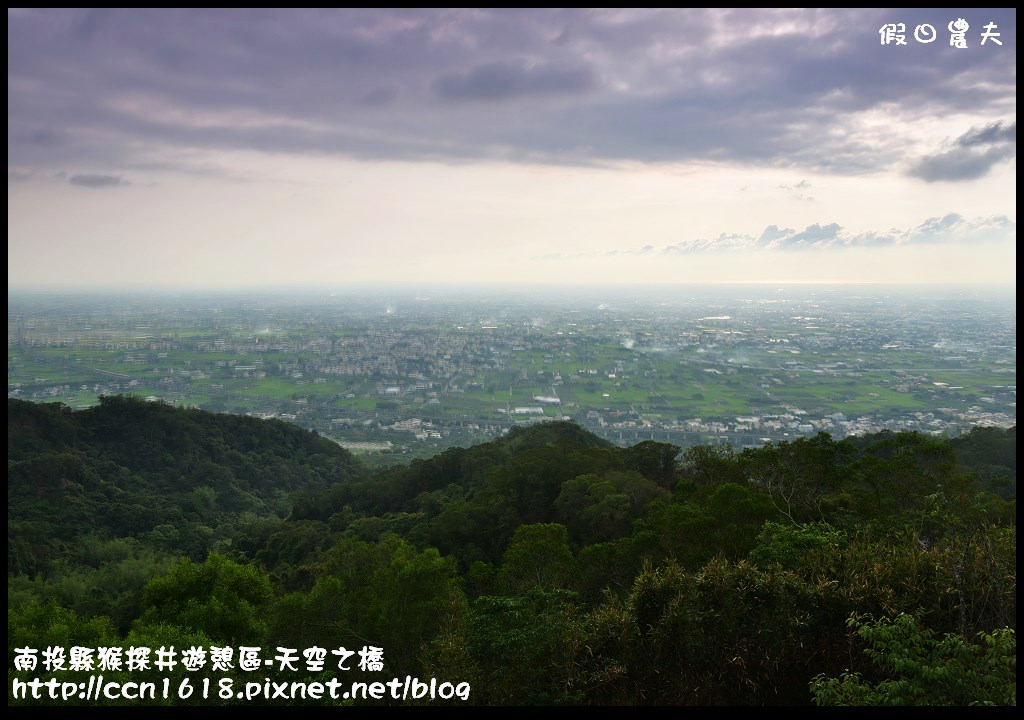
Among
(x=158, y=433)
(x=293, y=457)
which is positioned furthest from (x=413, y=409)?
(x=158, y=433)

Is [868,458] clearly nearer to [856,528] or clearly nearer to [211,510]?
[856,528]

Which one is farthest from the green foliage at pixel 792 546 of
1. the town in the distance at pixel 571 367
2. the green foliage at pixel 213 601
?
the town in the distance at pixel 571 367

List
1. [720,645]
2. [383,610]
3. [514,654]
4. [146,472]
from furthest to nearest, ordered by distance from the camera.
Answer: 1. [146,472]
2. [383,610]
3. [514,654]
4. [720,645]

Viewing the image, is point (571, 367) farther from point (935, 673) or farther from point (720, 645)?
point (935, 673)

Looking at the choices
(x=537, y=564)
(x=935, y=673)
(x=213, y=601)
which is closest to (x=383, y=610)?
(x=537, y=564)

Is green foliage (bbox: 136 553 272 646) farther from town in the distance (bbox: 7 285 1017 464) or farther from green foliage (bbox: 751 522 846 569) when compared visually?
town in the distance (bbox: 7 285 1017 464)

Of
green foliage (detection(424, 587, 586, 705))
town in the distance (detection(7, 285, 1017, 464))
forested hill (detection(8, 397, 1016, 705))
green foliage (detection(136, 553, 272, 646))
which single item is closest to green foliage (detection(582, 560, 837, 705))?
forested hill (detection(8, 397, 1016, 705))

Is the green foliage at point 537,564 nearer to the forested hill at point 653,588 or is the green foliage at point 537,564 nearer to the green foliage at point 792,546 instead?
the forested hill at point 653,588
